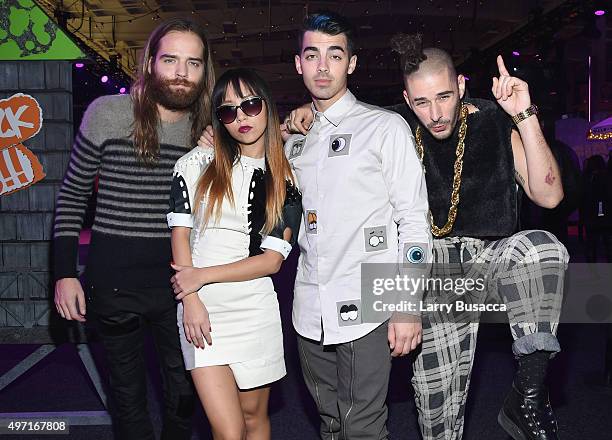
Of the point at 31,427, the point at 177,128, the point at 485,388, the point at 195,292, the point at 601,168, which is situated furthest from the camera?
the point at 601,168

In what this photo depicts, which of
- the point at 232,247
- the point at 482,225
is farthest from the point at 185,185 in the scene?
the point at 482,225

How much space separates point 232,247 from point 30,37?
7.93 ft

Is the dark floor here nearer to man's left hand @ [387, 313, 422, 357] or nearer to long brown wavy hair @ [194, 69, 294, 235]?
man's left hand @ [387, 313, 422, 357]

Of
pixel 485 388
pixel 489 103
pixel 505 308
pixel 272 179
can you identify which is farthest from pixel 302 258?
pixel 485 388

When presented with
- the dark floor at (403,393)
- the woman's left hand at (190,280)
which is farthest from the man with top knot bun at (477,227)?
the dark floor at (403,393)

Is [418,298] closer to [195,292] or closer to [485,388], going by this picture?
[195,292]

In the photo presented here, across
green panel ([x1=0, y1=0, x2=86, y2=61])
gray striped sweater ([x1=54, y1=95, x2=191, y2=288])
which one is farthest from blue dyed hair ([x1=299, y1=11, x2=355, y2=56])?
green panel ([x1=0, y1=0, x2=86, y2=61])

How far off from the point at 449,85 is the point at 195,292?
4.21 ft

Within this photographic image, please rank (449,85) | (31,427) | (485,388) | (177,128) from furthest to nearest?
(485,388), (31,427), (177,128), (449,85)

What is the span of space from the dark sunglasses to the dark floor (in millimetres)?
2169

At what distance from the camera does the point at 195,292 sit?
2633mm

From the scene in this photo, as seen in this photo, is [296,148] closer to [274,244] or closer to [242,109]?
[242,109]

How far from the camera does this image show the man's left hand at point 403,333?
263 cm

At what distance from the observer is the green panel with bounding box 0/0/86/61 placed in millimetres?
4238
